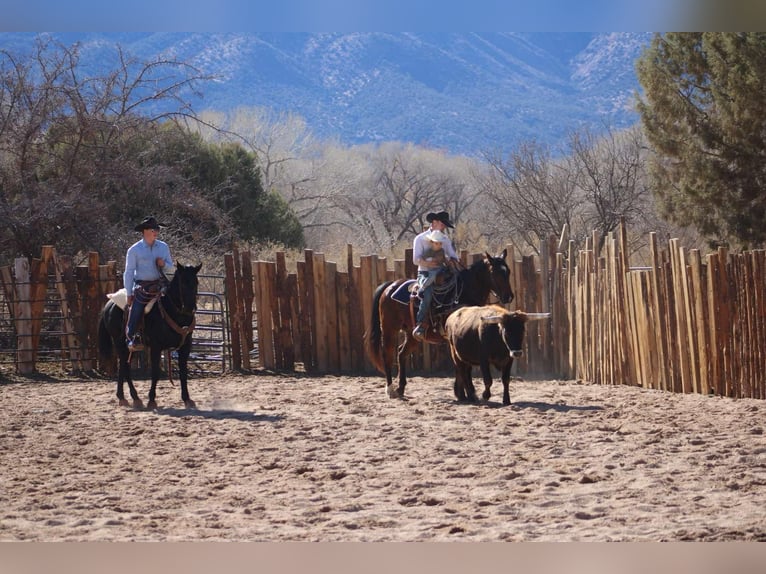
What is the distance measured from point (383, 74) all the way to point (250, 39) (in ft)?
37.6

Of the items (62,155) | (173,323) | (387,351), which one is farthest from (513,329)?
(62,155)

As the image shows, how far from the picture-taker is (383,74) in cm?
9088

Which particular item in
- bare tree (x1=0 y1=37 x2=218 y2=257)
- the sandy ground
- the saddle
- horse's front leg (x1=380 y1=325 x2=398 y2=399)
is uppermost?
bare tree (x1=0 y1=37 x2=218 y2=257)

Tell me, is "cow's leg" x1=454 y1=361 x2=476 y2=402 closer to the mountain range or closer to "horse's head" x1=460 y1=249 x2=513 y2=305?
"horse's head" x1=460 y1=249 x2=513 y2=305

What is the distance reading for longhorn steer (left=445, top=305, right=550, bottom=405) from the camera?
33.0 feet

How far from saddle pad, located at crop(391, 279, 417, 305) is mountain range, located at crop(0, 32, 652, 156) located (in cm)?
6933

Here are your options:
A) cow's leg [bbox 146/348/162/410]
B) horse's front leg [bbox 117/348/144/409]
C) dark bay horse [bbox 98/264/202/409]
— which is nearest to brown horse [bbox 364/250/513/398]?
dark bay horse [bbox 98/264/202/409]

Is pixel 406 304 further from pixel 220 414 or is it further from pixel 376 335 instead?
pixel 220 414

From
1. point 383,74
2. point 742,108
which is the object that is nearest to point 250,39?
point 383,74

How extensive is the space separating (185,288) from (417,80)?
8148cm

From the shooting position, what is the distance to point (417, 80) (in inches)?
3551
